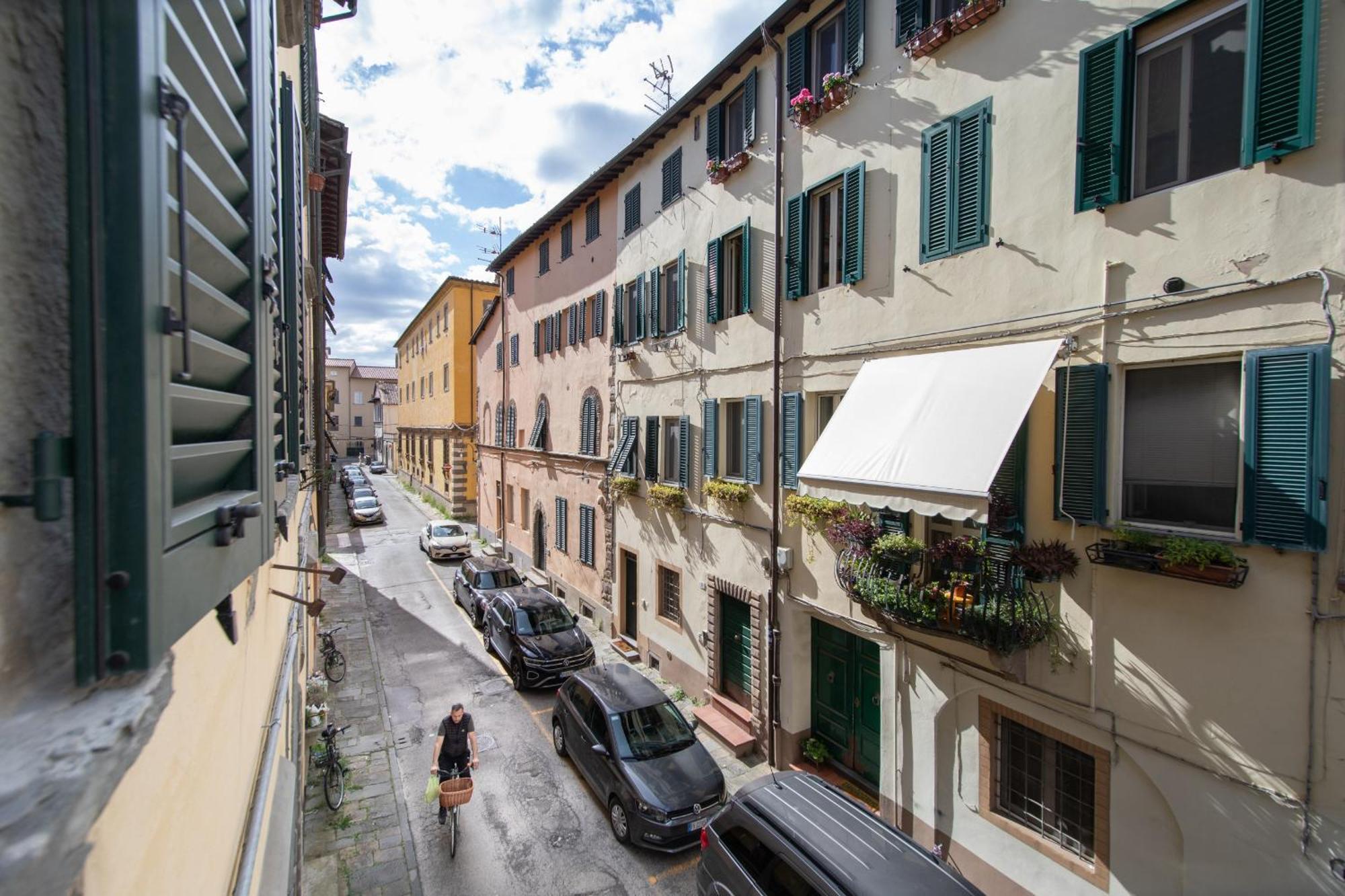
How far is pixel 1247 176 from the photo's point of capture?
5.57 m

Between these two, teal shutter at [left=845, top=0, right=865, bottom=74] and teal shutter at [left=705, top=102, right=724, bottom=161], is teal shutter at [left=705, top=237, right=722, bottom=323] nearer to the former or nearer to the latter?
teal shutter at [left=705, top=102, right=724, bottom=161]

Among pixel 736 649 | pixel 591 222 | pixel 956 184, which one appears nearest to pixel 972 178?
pixel 956 184

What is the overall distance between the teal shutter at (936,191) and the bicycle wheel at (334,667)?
47.0 feet

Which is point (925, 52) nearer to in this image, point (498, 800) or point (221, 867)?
point (221, 867)

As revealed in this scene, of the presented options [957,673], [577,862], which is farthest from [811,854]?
[577,862]

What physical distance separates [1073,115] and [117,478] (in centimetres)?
846

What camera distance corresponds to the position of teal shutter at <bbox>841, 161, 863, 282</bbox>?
30.0ft

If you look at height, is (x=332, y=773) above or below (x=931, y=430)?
below

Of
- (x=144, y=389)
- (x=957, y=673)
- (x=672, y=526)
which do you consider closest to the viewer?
(x=144, y=389)

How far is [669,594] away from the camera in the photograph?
14656 mm

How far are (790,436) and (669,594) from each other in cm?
591

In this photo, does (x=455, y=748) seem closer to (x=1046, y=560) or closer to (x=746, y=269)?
(x=1046, y=560)

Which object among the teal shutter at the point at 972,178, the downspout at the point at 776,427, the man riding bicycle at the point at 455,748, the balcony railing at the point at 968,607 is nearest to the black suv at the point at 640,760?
the downspout at the point at 776,427

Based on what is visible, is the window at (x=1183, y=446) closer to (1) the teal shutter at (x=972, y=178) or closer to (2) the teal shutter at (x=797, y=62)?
(1) the teal shutter at (x=972, y=178)
